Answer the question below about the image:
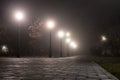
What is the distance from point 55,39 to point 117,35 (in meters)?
48.8

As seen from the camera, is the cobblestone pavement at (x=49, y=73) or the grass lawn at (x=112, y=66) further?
the grass lawn at (x=112, y=66)

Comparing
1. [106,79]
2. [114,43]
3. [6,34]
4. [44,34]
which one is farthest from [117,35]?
[106,79]

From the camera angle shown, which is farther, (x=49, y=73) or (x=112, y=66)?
(x=112, y=66)

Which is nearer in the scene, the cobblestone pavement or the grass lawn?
the cobblestone pavement

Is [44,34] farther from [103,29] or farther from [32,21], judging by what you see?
[103,29]

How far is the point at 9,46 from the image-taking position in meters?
84.4

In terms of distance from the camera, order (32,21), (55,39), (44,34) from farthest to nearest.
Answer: (55,39)
(44,34)
(32,21)

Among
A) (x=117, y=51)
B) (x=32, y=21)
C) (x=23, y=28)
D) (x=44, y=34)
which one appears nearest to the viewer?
(x=32, y=21)

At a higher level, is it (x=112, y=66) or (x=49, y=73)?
(x=112, y=66)

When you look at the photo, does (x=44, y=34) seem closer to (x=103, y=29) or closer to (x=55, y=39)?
(x=103, y=29)

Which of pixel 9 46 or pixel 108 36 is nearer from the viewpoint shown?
pixel 9 46

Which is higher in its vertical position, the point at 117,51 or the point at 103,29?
the point at 103,29

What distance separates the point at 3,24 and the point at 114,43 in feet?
127

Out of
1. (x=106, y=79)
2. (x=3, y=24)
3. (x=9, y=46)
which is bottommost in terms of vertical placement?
(x=106, y=79)
